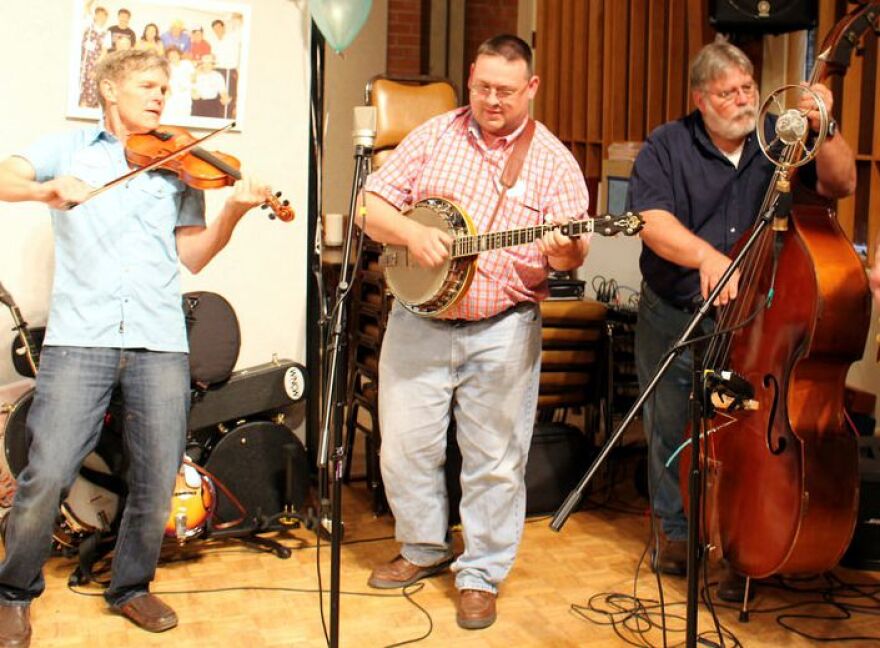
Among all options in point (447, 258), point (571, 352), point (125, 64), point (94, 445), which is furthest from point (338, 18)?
point (94, 445)

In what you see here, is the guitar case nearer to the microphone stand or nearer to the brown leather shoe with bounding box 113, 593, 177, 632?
the brown leather shoe with bounding box 113, 593, 177, 632

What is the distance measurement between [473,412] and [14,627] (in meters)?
→ 1.43

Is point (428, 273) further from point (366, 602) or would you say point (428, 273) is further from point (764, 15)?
point (764, 15)

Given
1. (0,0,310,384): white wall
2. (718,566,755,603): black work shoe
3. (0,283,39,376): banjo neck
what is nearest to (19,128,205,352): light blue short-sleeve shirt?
(0,283,39,376): banjo neck

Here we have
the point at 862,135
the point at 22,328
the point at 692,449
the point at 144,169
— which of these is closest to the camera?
the point at 692,449

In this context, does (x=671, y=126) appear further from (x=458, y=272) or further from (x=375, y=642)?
(x=375, y=642)

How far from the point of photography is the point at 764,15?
466 centimetres

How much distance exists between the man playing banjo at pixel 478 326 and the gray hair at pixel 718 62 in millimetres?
505

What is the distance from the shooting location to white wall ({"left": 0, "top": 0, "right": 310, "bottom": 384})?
3.75 meters

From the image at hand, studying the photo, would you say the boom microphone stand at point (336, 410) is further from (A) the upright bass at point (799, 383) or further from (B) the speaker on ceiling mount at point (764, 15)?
(B) the speaker on ceiling mount at point (764, 15)

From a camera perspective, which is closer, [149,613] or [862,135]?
[149,613]

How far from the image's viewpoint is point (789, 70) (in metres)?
5.03

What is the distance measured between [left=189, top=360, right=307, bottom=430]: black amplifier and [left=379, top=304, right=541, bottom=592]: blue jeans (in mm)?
685

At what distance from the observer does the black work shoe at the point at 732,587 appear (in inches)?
136
